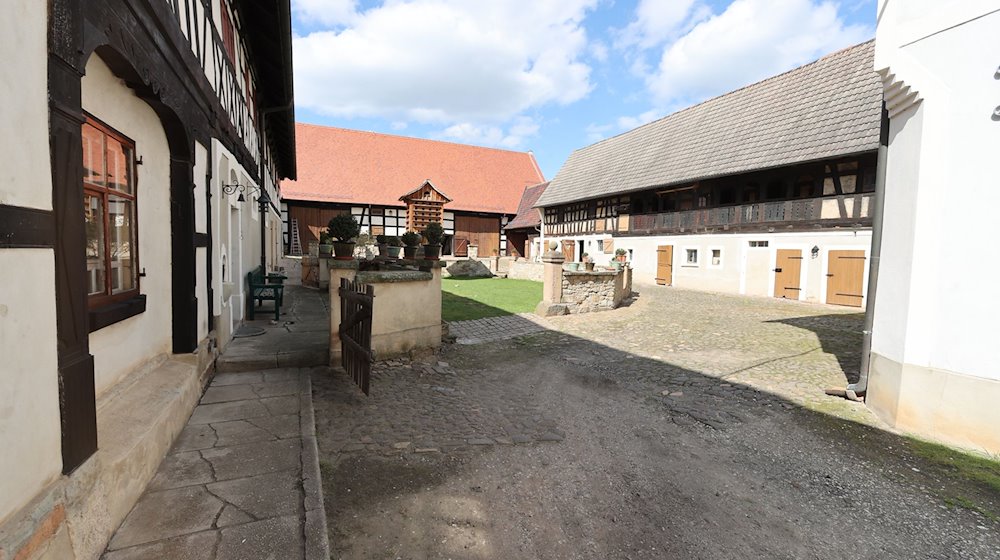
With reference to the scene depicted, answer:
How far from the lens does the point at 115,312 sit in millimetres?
3203

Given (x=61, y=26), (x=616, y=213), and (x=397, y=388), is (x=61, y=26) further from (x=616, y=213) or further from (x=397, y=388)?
(x=616, y=213)

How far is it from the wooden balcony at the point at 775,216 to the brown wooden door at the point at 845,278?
1081 mm

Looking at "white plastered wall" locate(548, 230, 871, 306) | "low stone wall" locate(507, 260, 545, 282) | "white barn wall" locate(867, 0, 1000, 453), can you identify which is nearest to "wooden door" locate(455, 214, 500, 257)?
"low stone wall" locate(507, 260, 545, 282)

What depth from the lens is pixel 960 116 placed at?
4219 millimetres

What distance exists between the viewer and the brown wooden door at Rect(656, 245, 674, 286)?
69.4 ft

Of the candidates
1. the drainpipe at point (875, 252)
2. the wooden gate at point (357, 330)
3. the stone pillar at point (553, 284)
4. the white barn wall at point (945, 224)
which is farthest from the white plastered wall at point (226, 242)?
the drainpipe at point (875, 252)

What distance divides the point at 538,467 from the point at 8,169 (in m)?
3.62

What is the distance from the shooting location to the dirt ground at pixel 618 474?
283 cm

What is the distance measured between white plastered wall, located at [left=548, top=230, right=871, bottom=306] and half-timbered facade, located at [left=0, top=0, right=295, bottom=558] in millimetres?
17375

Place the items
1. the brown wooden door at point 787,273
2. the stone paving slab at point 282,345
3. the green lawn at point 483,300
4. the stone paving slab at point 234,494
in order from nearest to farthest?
1. the stone paving slab at point 234,494
2. the stone paving slab at point 282,345
3. the green lawn at point 483,300
4. the brown wooden door at point 787,273

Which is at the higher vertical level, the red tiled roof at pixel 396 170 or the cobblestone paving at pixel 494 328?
the red tiled roof at pixel 396 170

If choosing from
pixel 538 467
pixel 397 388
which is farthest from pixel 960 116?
pixel 397 388

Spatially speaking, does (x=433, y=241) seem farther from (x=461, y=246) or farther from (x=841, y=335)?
(x=461, y=246)

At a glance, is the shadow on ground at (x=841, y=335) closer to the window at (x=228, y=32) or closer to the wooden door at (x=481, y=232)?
the window at (x=228, y=32)
